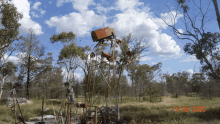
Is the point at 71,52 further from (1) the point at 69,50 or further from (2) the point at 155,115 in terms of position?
(2) the point at 155,115

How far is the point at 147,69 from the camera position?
29516mm

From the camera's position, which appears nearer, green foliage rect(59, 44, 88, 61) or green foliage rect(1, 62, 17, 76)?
green foliage rect(59, 44, 88, 61)

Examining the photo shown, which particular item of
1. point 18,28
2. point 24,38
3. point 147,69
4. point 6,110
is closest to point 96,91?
point 6,110

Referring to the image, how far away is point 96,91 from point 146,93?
20.8 feet

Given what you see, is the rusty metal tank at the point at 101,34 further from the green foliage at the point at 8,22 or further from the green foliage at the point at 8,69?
the green foliage at the point at 8,69

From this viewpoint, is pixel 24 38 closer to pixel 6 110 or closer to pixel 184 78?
pixel 6 110

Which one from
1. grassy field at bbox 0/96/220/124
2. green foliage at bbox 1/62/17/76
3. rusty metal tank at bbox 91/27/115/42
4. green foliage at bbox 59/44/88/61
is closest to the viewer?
rusty metal tank at bbox 91/27/115/42

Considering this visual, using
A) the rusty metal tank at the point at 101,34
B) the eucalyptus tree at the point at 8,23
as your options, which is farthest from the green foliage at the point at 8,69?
the rusty metal tank at the point at 101,34

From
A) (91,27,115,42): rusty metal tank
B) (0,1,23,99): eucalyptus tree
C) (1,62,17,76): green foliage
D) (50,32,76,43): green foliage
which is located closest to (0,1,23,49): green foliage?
(0,1,23,99): eucalyptus tree

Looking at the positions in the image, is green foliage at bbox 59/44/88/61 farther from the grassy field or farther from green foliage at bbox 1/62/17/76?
green foliage at bbox 1/62/17/76

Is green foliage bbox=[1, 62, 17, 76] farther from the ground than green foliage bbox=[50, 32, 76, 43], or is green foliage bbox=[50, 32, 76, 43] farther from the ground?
green foliage bbox=[50, 32, 76, 43]

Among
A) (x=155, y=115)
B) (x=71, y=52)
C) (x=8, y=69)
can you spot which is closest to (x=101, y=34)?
(x=155, y=115)

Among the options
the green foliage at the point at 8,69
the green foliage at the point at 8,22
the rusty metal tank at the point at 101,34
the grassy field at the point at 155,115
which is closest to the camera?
the rusty metal tank at the point at 101,34

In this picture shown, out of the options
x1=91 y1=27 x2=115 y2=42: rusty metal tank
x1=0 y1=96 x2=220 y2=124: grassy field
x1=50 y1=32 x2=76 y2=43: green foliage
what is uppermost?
x1=50 y1=32 x2=76 y2=43: green foliage
